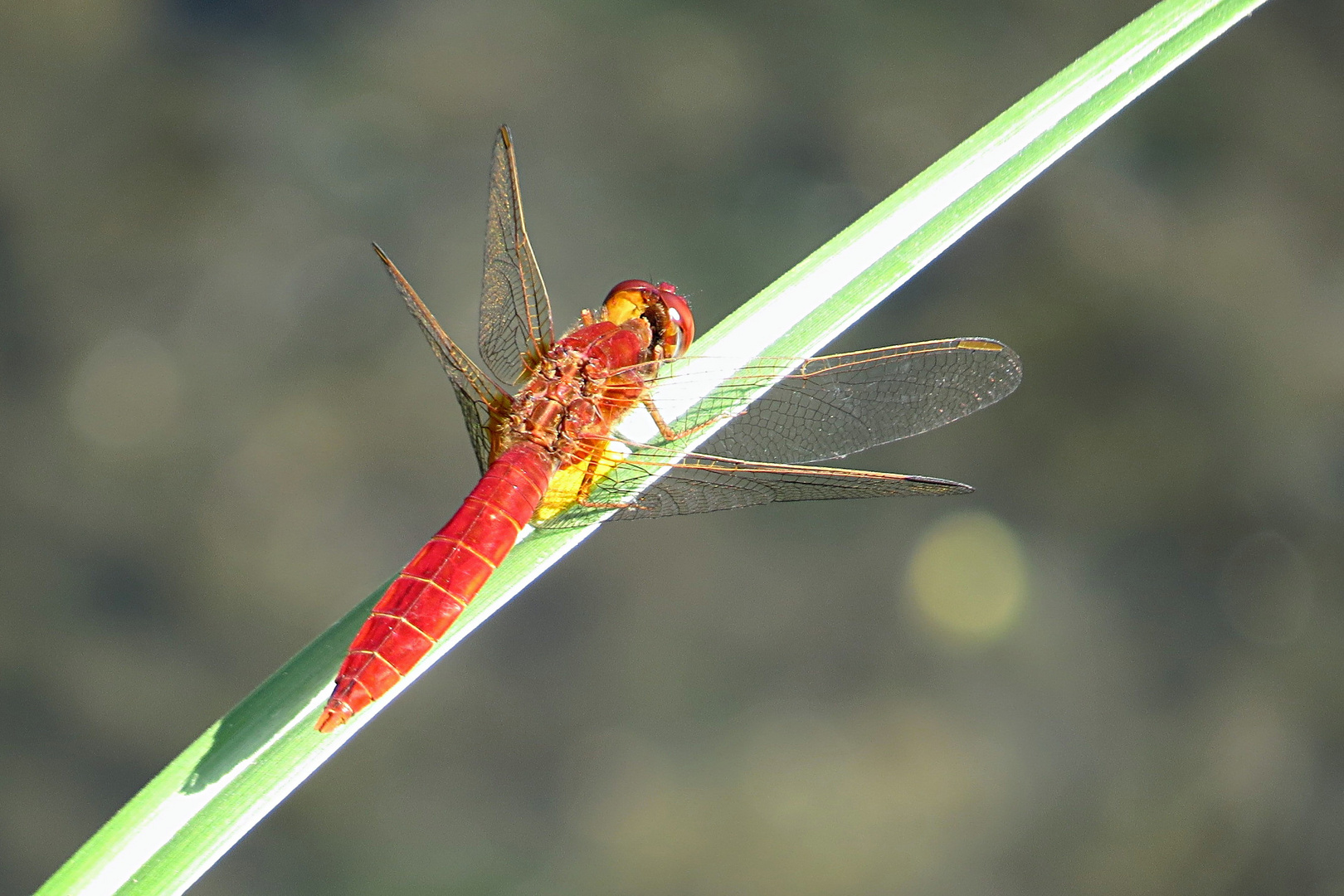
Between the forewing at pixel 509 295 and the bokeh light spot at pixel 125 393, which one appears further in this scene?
the bokeh light spot at pixel 125 393

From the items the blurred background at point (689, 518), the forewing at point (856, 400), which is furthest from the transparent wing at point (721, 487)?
the blurred background at point (689, 518)

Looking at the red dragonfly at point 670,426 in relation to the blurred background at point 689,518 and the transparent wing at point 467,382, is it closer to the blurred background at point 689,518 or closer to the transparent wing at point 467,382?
the transparent wing at point 467,382

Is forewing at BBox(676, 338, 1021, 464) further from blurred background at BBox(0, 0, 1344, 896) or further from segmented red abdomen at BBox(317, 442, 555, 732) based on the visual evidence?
blurred background at BBox(0, 0, 1344, 896)

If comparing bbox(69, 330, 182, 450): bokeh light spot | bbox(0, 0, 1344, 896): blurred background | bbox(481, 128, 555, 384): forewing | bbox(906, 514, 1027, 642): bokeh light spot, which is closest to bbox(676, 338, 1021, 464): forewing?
bbox(481, 128, 555, 384): forewing

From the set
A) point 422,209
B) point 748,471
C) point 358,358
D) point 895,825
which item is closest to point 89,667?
point 358,358

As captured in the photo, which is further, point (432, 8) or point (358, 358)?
point (432, 8)

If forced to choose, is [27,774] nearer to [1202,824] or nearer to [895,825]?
[895,825]
